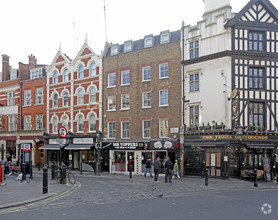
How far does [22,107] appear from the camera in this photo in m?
41.1

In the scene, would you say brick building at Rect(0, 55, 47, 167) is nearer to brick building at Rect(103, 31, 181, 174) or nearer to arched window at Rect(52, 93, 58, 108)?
arched window at Rect(52, 93, 58, 108)

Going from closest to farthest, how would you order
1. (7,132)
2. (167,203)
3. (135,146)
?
1. (167,203)
2. (135,146)
3. (7,132)

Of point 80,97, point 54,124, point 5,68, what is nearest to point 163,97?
point 80,97

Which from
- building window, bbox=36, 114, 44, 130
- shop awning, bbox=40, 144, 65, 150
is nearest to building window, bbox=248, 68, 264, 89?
shop awning, bbox=40, 144, 65, 150

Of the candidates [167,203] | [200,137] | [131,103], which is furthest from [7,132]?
[167,203]

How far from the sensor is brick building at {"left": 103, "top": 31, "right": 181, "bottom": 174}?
2861 cm

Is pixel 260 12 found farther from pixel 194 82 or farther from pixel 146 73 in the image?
pixel 146 73

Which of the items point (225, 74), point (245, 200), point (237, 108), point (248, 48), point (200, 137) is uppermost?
point (248, 48)

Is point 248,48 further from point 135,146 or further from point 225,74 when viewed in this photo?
point 135,146

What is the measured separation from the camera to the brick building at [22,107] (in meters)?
39.6

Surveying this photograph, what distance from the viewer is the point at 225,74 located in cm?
2511

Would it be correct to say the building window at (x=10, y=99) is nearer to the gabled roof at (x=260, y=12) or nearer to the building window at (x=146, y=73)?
the building window at (x=146, y=73)

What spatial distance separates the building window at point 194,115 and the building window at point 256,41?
6.30 meters

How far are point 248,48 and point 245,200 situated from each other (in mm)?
15144
